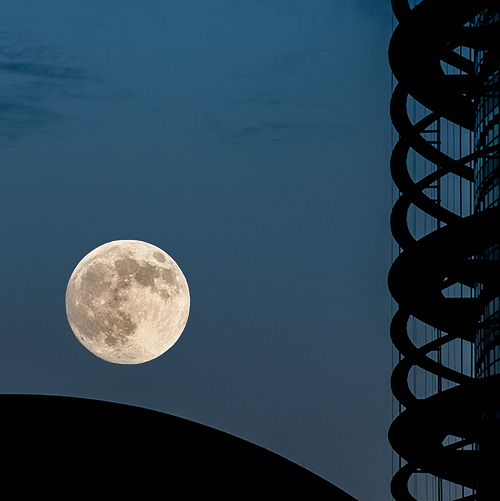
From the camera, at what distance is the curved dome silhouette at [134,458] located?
52.7ft

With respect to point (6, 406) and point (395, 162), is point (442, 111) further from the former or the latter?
point (6, 406)

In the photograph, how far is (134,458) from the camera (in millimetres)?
16688

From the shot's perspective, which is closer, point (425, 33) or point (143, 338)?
point (425, 33)

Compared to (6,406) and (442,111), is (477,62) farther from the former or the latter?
(6,406)

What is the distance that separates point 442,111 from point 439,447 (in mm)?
8856

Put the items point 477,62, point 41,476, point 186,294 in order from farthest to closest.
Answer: point 186,294, point 477,62, point 41,476

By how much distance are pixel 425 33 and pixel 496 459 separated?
35.3ft

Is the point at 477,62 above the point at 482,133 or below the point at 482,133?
A: above

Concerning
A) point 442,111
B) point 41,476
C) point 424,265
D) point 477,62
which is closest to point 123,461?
point 41,476

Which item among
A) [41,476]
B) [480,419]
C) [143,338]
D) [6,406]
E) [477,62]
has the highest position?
[477,62]

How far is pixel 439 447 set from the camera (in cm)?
1998

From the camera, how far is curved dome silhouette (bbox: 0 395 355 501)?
16.1 metres

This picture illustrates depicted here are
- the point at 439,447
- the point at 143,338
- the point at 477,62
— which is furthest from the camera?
the point at 143,338

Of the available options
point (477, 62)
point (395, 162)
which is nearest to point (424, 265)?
point (395, 162)
